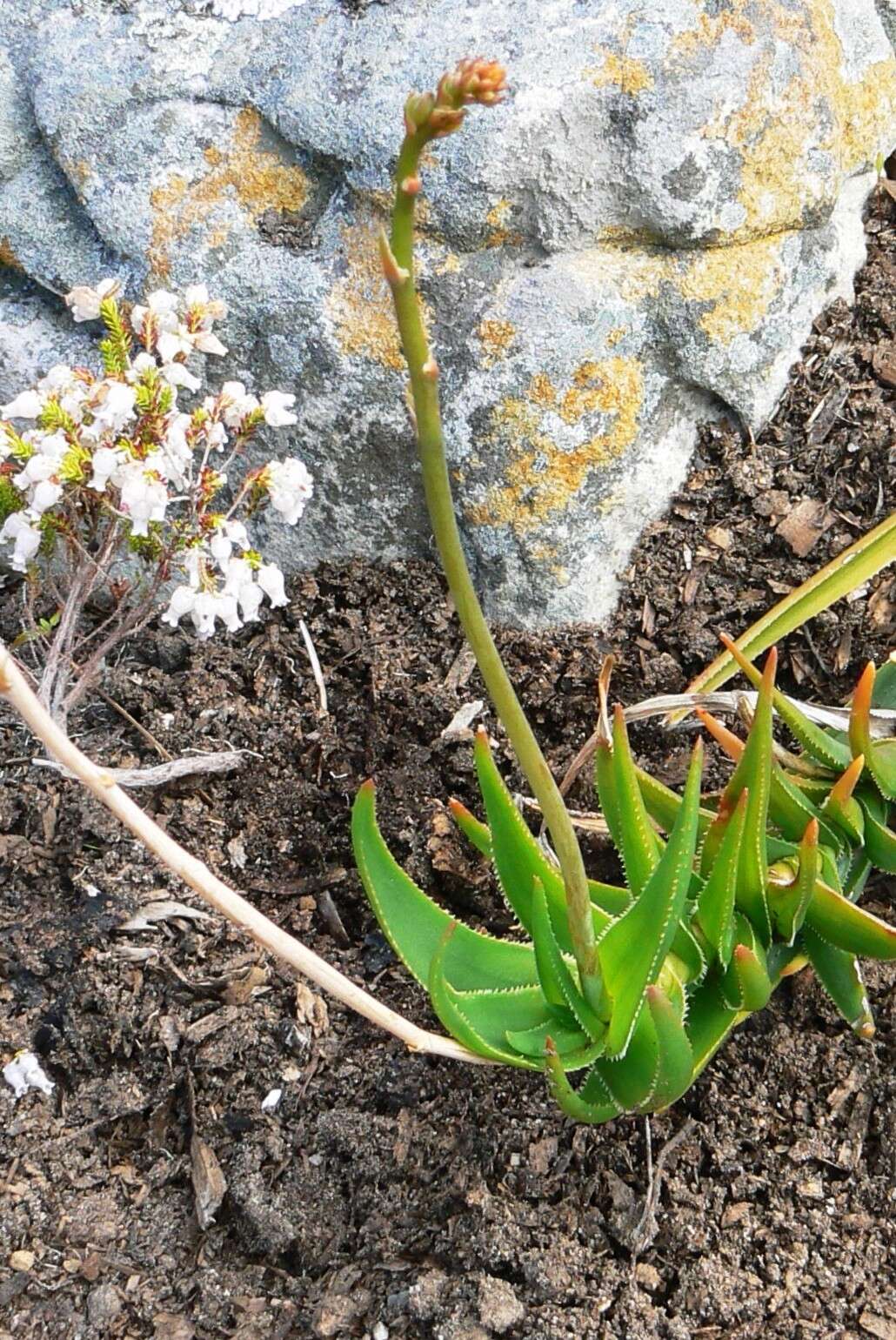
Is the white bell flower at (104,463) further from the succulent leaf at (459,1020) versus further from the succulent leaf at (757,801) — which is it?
the succulent leaf at (757,801)

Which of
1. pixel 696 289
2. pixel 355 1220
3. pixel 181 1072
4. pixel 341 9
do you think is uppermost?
pixel 341 9

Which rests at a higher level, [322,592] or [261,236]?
[261,236]

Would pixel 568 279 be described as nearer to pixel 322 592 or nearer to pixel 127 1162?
pixel 322 592

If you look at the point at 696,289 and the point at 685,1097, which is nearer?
the point at 685,1097

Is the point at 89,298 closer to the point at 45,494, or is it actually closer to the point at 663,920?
the point at 45,494

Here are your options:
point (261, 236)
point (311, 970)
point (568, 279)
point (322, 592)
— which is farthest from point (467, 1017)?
point (261, 236)

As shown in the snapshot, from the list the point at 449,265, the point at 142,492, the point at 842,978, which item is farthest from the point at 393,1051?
the point at 449,265
